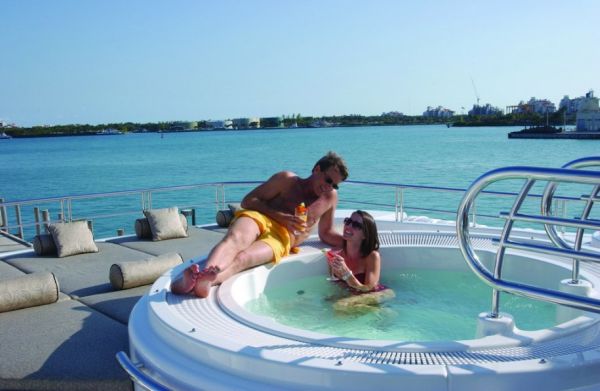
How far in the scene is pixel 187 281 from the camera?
369 cm

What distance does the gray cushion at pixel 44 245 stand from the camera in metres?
7.00

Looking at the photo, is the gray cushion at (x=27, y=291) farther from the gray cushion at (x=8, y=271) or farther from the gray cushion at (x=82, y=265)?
the gray cushion at (x=8, y=271)

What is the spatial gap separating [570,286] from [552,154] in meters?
50.9

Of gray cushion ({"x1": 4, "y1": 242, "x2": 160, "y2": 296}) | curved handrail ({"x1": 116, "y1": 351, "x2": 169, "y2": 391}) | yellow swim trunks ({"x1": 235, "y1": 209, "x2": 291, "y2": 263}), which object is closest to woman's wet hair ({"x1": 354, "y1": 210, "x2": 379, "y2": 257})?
yellow swim trunks ({"x1": 235, "y1": 209, "x2": 291, "y2": 263})

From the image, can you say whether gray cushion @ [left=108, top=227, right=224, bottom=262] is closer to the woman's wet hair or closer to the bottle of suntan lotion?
the bottle of suntan lotion

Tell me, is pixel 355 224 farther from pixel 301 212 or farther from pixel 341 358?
pixel 341 358

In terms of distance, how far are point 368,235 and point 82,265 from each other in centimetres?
371

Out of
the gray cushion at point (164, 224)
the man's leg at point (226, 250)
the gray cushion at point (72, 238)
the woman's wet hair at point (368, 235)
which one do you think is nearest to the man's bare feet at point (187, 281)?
the man's leg at point (226, 250)

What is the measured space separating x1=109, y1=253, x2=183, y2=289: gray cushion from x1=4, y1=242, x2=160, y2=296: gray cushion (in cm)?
20

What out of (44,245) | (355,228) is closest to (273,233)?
(355,228)

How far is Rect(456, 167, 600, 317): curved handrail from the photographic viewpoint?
230cm

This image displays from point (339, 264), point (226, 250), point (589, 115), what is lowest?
point (339, 264)

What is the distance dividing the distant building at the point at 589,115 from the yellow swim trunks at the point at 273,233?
74.8m

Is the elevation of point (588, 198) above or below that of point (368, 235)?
above
